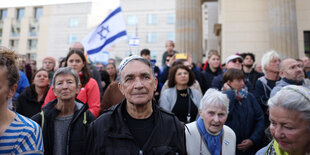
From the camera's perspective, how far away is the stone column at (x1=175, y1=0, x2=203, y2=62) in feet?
37.3

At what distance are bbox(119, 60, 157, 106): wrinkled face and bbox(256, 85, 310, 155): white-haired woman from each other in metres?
1.08

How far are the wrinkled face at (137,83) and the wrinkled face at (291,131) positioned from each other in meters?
1.10

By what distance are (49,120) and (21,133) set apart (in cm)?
119

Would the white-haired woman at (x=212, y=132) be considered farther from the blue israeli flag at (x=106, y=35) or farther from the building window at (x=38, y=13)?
the building window at (x=38, y=13)

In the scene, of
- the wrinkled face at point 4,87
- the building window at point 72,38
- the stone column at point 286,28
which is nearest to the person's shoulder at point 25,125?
the wrinkled face at point 4,87

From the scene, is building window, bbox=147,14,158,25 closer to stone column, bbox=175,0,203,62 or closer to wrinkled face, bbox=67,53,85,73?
stone column, bbox=175,0,203,62

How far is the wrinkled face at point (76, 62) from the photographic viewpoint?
402 centimetres

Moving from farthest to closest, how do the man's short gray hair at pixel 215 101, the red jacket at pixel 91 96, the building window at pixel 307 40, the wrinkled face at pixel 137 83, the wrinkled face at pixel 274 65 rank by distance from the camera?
the building window at pixel 307 40 → the wrinkled face at pixel 274 65 → the red jacket at pixel 91 96 → the man's short gray hair at pixel 215 101 → the wrinkled face at pixel 137 83

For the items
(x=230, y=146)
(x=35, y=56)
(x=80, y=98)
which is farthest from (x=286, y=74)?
(x=35, y=56)

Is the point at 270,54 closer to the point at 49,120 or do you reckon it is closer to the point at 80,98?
the point at 80,98

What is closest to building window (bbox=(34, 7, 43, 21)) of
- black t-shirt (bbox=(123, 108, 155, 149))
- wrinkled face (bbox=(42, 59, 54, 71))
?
wrinkled face (bbox=(42, 59, 54, 71))

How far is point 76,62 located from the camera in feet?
13.3

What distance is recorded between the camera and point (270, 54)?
4969 millimetres

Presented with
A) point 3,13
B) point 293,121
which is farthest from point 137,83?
point 3,13
